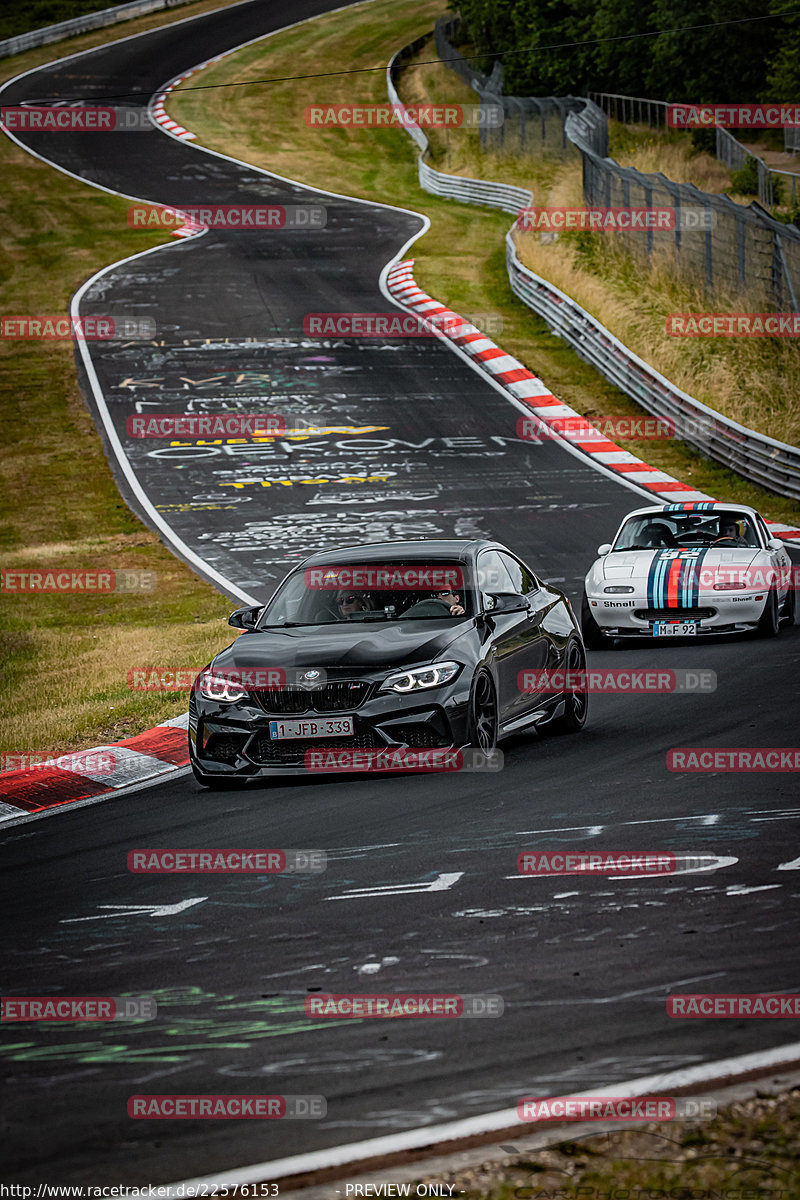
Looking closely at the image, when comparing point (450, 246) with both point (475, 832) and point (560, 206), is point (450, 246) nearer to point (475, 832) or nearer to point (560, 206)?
point (560, 206)

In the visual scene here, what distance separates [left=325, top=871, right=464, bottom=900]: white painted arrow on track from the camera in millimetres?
6734

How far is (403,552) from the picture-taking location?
10688mm

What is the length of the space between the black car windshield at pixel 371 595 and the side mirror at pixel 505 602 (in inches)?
6.0

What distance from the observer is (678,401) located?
2553 centimetres

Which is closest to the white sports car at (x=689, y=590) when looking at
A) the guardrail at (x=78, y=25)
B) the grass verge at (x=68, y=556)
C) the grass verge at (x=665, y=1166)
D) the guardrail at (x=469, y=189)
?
the grass verge at (x=68, y=556)

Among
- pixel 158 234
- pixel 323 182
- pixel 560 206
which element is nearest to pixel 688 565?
pixel 560 206

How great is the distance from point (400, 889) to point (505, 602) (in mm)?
3594

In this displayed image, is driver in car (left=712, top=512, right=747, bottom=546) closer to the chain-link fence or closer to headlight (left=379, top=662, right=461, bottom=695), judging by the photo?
headlight (left=379, top=662, right=461, bottom=695)

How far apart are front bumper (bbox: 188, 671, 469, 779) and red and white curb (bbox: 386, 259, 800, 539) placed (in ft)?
37.3

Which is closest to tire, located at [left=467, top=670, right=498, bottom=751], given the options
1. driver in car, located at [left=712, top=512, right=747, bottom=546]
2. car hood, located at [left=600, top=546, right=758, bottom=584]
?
car hood, located at [left=600, top=546, right=758, bottom=584]

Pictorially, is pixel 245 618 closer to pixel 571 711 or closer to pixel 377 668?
pixel 377 668

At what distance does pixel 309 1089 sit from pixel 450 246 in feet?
126

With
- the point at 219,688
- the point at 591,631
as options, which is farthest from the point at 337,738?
the point at 591,631

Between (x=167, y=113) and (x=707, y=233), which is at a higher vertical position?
(x=167, y=113)
